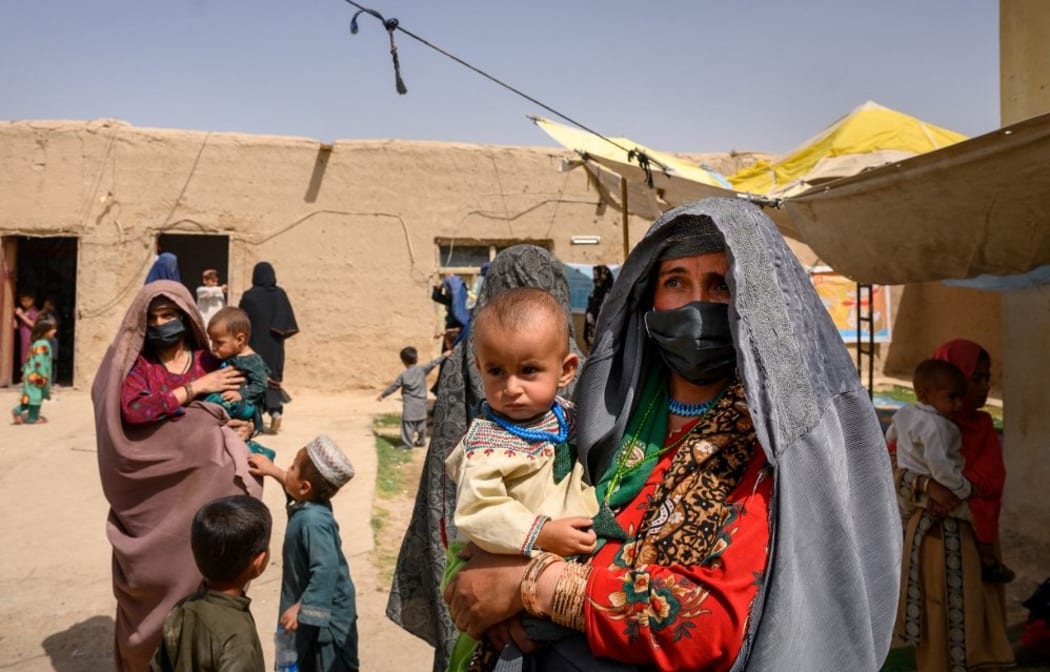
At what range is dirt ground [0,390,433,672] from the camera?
13.2ft

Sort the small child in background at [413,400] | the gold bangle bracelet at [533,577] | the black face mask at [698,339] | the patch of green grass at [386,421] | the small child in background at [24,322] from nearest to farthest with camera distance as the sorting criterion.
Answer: the gold bangle bracelet at [533,577] → the black face mask at [698,339] → the small child in background at [413,400] → the patch of green grass at [386,421] → the small child in background at [24,322]

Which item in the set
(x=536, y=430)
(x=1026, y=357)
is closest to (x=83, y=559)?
(x=536, y=430)

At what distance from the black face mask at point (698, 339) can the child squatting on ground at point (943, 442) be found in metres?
2.26

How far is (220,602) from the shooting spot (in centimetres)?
242

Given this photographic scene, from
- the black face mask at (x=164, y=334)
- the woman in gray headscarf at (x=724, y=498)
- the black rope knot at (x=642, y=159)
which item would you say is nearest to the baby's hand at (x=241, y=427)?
the black face mask at (x=164, y=334)

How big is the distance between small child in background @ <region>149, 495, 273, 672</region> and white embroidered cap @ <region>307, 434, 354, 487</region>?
1.16 ft

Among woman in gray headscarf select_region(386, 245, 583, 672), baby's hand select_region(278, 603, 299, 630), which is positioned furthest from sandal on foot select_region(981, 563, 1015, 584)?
baby's hand select_region(278, 603, 299, 630)

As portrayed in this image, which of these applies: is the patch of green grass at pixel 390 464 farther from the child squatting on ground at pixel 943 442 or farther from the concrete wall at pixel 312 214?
the child squatting on ground at pixel 943 442

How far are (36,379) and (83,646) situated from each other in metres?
6.04

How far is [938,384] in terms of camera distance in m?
3.46

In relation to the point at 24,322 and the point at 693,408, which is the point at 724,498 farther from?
the point at 24,322

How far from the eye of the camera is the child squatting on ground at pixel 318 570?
290cm

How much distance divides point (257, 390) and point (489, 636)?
219 cm

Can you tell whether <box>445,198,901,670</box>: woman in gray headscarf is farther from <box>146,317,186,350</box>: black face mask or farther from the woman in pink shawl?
<box>146,317,186,350</box>: black face mask
